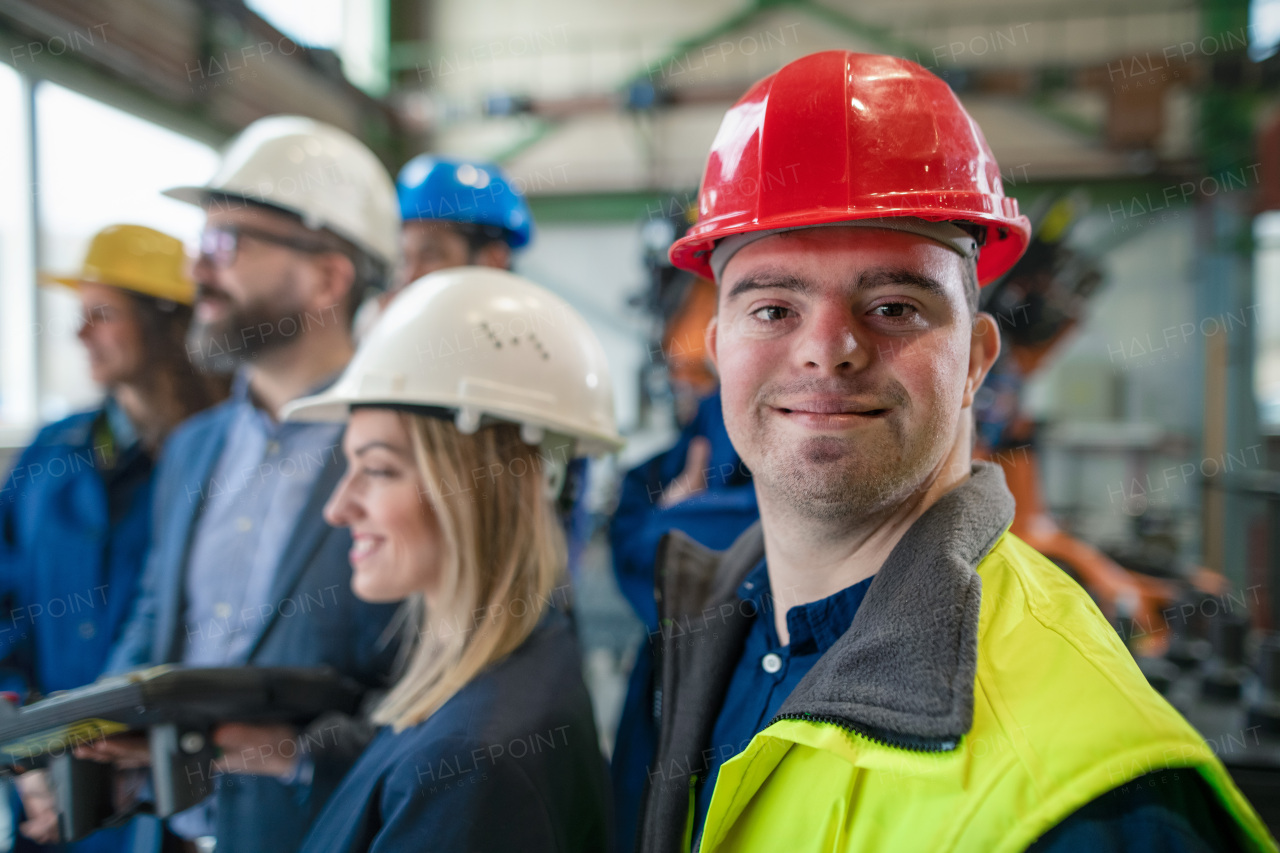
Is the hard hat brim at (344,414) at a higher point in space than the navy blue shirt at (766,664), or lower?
higher

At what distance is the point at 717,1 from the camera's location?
419 inches

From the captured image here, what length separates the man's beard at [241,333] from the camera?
2.41 m

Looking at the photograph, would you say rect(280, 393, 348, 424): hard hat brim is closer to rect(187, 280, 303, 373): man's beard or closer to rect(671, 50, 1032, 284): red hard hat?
rect(187, 280, 303, 373): man's beard

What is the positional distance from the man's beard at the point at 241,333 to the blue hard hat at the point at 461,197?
45.9 inches

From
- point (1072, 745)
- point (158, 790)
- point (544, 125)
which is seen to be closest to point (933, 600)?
point (1072, 745)

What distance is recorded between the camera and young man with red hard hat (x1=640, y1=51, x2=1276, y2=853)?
76 cm

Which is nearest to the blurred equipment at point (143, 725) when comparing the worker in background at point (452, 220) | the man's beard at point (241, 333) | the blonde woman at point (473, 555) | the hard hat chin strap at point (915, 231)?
the blonde woman at point (473, 555)

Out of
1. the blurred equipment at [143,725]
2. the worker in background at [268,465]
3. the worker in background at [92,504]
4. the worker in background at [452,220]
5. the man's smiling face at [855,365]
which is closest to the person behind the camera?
the man's smiling face at [855,365]

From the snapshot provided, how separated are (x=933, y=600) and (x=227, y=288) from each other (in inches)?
96.2

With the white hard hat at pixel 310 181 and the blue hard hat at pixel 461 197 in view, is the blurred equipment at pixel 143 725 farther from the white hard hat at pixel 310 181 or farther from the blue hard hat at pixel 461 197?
the blue hard hat at pixel 461 197

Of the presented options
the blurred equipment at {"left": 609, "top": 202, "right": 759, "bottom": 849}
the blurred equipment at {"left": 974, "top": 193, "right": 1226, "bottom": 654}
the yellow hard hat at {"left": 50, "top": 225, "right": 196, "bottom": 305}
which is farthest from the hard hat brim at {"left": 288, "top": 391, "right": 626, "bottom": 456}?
the blurred equipment at {"left": 974, "top": 193, "right": 1226, "bottom": 654}

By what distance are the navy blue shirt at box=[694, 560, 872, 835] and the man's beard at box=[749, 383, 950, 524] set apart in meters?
0.15

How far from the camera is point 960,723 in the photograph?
31.2 inches

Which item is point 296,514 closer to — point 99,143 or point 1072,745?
point 1072,745
